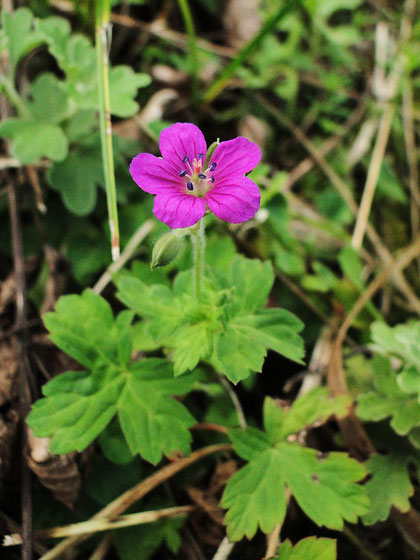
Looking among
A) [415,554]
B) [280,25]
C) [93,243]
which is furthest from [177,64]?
[415,554]

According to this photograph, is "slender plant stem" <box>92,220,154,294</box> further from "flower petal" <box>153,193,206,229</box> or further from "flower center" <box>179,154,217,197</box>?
"flower petal" <box>153,193,206,229</box>

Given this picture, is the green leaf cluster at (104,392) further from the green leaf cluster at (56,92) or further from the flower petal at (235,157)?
the green leaf cluster at (56,92)

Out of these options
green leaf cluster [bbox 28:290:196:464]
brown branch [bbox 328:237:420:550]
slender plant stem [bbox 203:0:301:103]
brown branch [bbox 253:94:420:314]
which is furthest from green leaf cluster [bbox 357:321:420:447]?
slender plant stem [bbox 203:0:301:103]

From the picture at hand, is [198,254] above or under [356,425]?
above

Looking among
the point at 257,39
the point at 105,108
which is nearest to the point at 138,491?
the point at 105,108

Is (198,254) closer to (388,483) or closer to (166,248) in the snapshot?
(166,248)

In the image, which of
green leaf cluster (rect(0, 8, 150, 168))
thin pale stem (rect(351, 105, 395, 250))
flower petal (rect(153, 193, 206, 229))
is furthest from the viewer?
thin pale stem (rect(351, 105, 395, 250))
